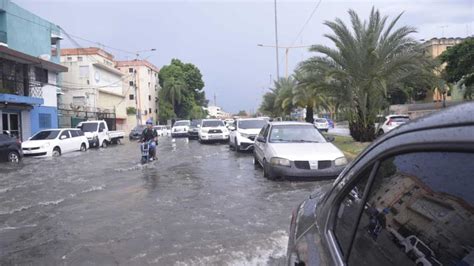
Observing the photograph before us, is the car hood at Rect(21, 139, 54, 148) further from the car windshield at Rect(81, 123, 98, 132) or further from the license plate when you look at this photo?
the license plate

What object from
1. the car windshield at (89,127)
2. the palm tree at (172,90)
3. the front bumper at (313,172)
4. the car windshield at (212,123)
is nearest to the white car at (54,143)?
the car windshield at (89,127)

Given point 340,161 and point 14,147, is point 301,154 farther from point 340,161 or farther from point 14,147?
point 14,147

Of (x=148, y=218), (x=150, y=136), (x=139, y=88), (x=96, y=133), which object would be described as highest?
(x=139, y=88)

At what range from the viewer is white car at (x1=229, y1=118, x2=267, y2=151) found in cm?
1930

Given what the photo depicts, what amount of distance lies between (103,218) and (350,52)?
13.8 meters

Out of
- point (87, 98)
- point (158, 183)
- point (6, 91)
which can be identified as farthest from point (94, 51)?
point (158, 183)

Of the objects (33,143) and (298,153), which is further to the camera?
(33,143)

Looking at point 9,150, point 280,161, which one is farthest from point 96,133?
point 280,161

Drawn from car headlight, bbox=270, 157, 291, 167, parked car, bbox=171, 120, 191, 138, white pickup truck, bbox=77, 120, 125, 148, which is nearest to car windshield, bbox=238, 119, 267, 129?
car headlight, bbox=270, 157, 291, 167

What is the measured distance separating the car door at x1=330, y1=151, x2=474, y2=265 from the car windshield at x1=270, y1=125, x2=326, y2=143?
9.42m

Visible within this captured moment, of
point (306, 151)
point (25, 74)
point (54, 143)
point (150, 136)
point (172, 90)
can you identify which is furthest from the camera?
point (172, 90)

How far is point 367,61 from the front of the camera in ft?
57.7

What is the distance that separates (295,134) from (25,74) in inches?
869

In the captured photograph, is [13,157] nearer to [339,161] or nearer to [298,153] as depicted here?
[298,153]
